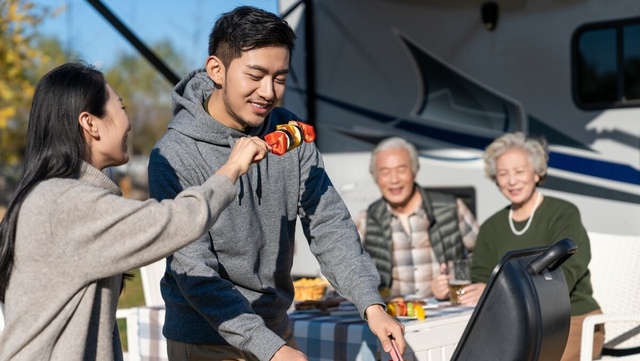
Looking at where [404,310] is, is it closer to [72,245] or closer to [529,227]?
[529,227]

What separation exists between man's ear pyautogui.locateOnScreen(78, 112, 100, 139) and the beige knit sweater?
0.51 feet

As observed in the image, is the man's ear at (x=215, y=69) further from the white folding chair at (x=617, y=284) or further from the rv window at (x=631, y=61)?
the rv window at (x=631, y=61)

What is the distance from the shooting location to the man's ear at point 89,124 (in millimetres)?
1845

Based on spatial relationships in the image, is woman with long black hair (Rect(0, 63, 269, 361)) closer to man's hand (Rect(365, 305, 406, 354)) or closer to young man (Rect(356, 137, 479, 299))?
man's hand (Rect(365, 305, 406, 354))

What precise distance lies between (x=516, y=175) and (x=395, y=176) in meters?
0.58

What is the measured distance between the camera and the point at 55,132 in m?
1.83

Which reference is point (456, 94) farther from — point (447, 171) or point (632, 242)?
point (632, 242)

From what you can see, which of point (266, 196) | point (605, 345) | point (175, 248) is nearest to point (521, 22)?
point (605, 345)

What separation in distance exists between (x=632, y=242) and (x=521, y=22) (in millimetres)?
1684

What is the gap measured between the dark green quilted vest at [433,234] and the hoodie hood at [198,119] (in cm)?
169

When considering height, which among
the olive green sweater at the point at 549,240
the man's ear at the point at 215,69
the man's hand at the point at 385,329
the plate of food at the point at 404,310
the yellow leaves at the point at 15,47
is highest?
the yellow leaves at the point at 15,47

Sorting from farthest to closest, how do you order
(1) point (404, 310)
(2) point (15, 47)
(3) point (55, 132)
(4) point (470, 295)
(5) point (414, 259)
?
1. (2) point (15, 47)
2. (5) point (414, 259)
3. (4) point (470, 295)
4. (1) point (404, 310)
5. (3) point (55, 132)

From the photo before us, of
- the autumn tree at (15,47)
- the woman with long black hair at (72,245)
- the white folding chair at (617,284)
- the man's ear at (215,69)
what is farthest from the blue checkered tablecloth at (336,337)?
the autumn tree at (15,47)

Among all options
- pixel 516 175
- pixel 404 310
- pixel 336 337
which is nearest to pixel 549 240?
pixel 516 175
